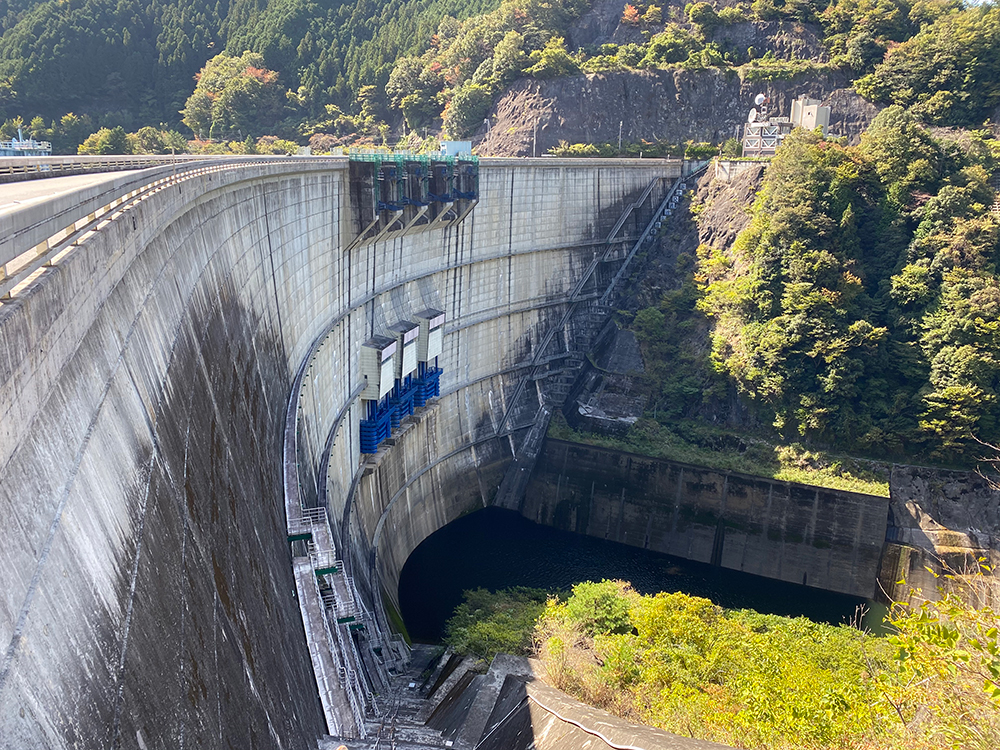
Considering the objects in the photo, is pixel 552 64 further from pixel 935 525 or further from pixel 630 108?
pixel 935 525

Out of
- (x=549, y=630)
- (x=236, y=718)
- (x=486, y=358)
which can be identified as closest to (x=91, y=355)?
(x=236, y=718)

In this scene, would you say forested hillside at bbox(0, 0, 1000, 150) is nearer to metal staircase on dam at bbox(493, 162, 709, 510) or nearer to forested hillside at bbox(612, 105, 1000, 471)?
forested hillside at bbox(612, 105, 1000, 471)

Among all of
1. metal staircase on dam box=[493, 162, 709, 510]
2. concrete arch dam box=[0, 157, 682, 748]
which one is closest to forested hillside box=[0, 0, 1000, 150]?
metal staircase on dam box=[493, 162, 709, 510]

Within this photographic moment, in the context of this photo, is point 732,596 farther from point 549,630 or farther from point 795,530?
point 549,630

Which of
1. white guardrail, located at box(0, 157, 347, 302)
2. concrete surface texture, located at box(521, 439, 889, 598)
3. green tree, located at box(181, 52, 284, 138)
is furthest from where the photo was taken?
green tree, located at box(181, 52, 284, 138)

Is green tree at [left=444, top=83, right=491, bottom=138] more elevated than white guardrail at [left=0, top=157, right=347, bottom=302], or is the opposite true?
green tree at [left=444, top=83, right=491, bottom=138]

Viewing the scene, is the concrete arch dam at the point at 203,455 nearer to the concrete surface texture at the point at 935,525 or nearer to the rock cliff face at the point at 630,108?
the concrete surface texture at the point at 935,525
